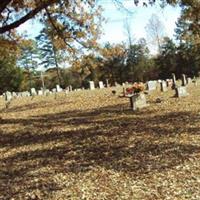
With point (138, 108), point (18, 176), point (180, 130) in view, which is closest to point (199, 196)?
point (18, 176)

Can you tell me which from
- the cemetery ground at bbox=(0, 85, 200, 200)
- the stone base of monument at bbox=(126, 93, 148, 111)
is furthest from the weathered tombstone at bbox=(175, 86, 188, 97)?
the cemetery ground at bbox=(0, 85, 200, 200)

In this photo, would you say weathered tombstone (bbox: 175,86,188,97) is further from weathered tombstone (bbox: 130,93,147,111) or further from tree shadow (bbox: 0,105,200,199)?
tree shadow (bbox: 0,105,200,199)

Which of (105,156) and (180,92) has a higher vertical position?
(180,92)

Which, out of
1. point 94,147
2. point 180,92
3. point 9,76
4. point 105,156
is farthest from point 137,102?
point 9,76

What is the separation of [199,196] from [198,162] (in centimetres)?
217

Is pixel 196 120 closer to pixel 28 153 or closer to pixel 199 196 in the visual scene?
pixel 28 153

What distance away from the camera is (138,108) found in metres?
20.2

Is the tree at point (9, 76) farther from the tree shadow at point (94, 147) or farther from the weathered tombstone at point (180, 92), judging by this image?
the tree shadow at point (94, 147)

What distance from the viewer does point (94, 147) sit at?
12.6 metres

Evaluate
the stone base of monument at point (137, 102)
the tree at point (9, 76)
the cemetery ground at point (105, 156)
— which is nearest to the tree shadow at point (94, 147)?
the cemetery ground at point (105, 156)

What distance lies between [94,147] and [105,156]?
116cm

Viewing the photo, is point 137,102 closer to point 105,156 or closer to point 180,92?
point 180,92

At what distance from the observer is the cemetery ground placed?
8.88 meters

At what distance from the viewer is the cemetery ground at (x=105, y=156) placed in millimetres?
8883
